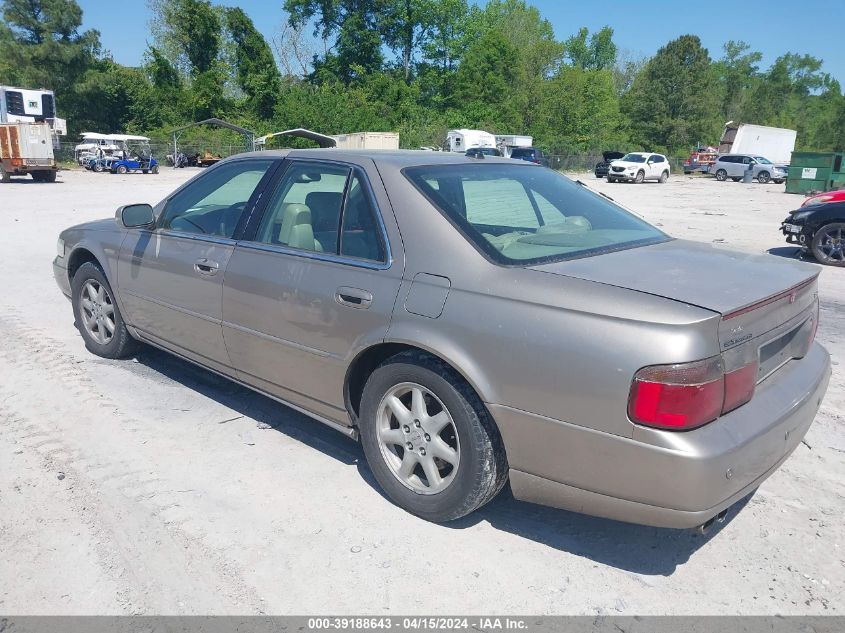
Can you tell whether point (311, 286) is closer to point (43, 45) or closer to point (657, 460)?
point (657, 460)

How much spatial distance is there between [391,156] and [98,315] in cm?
296

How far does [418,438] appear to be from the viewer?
3.16 metres

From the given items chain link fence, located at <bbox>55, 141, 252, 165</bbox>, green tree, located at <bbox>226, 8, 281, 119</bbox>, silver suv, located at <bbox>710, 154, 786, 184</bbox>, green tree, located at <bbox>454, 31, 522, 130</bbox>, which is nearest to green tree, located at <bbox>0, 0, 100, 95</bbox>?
chain link fence, located at <bbox>55, 141, 252, 165</bbox>

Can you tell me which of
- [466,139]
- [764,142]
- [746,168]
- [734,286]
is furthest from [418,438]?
[764,142]

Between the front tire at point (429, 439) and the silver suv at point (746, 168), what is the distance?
4883 centimetres

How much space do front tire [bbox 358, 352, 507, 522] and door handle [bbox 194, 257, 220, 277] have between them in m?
1.32

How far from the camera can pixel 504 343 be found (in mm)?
2754

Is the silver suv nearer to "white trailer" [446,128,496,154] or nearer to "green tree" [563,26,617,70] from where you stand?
"white trailer" [446,128,496,154]

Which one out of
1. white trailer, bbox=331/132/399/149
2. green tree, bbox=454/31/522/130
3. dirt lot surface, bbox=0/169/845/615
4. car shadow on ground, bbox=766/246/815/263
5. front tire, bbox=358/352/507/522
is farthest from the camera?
green tree, bbox=454/31/522/130

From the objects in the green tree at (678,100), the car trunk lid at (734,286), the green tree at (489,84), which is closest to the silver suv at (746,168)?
the green tree at (489,84)

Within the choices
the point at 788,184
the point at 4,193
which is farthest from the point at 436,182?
the point at 788,184

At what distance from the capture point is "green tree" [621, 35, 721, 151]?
6962cm

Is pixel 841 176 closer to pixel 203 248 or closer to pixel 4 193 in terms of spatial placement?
pixel 203 248

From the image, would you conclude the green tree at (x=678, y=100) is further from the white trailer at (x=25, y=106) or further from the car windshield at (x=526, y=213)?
the car windshield at (x=526, y=213)
